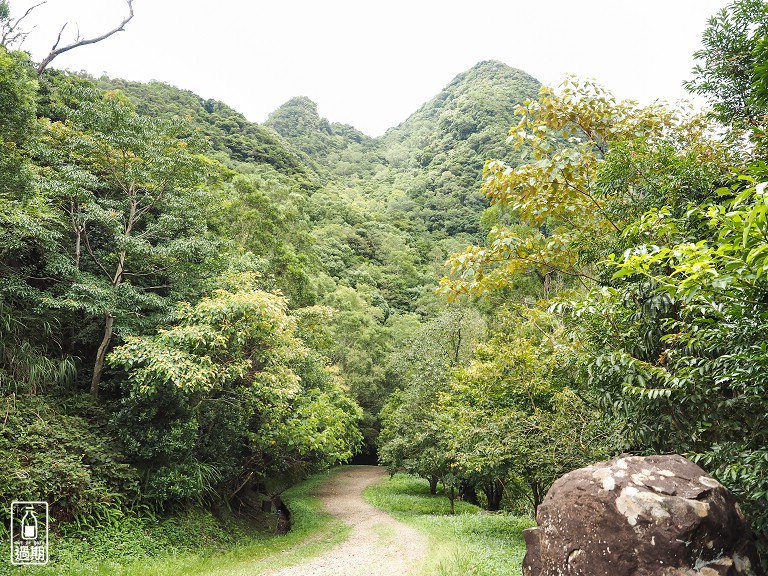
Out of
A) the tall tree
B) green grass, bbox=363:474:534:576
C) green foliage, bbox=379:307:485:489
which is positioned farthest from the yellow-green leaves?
green foliage, bbox=379:307:485:489

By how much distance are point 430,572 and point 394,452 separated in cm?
1247

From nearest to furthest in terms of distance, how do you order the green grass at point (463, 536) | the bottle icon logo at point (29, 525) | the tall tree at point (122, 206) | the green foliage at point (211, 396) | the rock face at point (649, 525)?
the rock face at point (649, 525), the bottle icon logo at point (29, 525), the green grass at point (463, 536), the green foliage at point (211, 396), the tall tree at point (122, 206)

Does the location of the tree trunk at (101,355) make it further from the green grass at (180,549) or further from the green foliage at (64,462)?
the green grass at (180,549)

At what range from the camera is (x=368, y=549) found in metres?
11.9

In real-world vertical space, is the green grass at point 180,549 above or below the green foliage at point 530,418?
below

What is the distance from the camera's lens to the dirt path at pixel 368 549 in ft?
31.5

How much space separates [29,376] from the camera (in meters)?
10.2

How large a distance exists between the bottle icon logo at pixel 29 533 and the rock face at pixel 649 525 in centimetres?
845

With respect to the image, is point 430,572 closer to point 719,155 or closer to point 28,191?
point 719,155

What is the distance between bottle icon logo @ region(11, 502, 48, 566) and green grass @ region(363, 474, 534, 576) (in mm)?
6883

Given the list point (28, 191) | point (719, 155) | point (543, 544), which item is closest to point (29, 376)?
point (28, 191)

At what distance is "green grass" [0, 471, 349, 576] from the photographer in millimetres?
7983

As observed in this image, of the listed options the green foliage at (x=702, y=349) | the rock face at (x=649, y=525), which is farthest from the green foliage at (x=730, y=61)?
the rock face at (x=649, y=525)

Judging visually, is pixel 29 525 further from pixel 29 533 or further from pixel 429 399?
pixel 429 399
